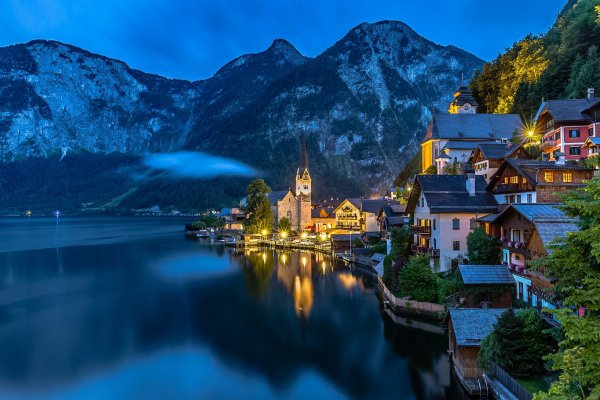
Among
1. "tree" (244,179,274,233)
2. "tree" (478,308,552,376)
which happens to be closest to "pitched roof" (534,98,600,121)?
"tree" (478,308,552,376)

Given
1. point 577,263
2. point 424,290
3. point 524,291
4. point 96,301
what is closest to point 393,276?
point 424,290

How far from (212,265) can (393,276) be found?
1683 inches

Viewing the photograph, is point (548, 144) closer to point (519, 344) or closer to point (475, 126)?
point (475, 126)

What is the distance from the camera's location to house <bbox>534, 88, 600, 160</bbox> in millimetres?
47781

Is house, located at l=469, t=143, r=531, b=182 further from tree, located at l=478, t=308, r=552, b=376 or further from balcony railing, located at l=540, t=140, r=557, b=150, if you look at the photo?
tree, located at l=478, t=308, r=552, b=376

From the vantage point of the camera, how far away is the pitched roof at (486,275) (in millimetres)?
30875

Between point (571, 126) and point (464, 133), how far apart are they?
98.8ft

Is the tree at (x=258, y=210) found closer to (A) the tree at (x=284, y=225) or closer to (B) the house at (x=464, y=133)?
(A) the tree at (x=284, y=225)

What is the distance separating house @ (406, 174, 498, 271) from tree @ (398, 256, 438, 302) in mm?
3384

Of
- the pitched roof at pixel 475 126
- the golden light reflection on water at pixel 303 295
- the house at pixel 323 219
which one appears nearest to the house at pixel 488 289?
the golden light reflection on water at pixel 303 295

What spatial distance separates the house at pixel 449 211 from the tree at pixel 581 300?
26480 millimetres

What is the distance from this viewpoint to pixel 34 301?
49.0m

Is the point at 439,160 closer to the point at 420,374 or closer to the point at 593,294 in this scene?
the point at 420,374

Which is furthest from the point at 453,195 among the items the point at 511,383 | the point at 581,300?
the point at 581,300
